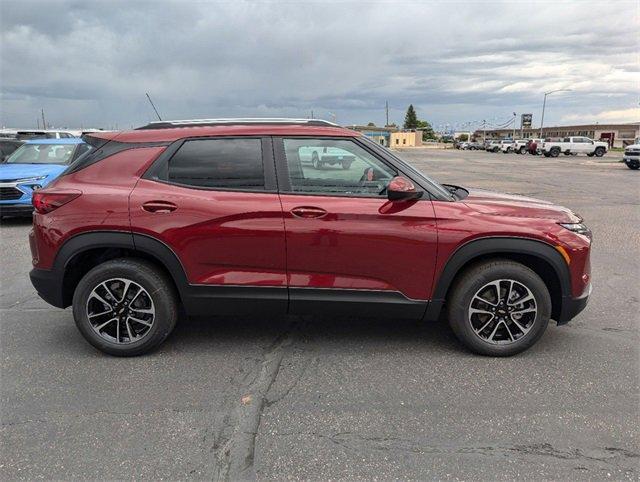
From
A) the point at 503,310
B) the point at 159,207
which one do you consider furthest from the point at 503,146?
the point at 159,207

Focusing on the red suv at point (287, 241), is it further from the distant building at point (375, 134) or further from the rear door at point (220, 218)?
the distant building at point (375, 134)

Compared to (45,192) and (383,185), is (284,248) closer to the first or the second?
(383,185)

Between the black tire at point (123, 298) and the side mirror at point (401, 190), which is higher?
the side mirror at point (401, 190)

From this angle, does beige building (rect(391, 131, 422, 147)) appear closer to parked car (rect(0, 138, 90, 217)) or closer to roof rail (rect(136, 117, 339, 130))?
parked car (rect(0, 138, 90, 217))

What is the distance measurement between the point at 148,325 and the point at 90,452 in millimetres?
1216

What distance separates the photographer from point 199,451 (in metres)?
2.66

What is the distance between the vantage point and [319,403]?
3.14 m

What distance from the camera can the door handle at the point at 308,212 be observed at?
11.5 feet

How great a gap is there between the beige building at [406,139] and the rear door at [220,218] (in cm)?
8823

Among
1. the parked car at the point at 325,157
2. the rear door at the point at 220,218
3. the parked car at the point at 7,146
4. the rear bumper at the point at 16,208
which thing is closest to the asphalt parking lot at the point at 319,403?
the rear door at the point at 220,218

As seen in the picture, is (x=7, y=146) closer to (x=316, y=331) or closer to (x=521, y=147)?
(x=316, y=331)

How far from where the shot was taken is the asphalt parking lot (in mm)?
2586

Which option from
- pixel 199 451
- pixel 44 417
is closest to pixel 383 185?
pixel 199 451

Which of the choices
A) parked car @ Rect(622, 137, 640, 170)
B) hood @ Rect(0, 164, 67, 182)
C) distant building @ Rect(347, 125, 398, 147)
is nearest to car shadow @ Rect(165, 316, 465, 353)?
distant building @ Rect(347, 125, 398, 147)
